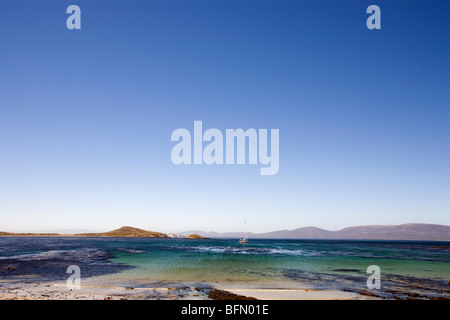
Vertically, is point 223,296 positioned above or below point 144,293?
above

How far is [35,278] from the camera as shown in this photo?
21781mm

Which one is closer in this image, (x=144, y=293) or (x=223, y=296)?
(x=223, y=296)
